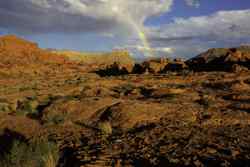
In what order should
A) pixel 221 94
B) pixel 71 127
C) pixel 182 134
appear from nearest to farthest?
pixel 182 134 < pixel 71 127 < pixel 221 94

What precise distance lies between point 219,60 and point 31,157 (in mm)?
31961

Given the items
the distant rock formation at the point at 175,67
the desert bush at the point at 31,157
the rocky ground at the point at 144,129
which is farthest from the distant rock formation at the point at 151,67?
the desert bush at the point at 31,157

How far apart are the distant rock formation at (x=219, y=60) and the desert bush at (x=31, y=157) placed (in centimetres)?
2639

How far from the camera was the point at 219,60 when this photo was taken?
39469 millimetres

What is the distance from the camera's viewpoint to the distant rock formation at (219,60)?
121ft

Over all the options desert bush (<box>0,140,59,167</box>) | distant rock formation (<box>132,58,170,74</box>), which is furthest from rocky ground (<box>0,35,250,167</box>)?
distant rock formation (<box>132,58,170,74</box>)

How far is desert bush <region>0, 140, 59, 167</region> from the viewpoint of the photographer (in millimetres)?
10555

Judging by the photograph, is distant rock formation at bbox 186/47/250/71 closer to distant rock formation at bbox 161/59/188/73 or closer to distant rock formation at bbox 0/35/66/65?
distant rock formation at bbox 161/59/188/73

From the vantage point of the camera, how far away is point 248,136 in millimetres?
11891

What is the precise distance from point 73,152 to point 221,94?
11.7 m

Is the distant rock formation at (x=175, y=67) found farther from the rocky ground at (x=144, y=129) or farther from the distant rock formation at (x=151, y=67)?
the rocky ground at (x=144, y=129)

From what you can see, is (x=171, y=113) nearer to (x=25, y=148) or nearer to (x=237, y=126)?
(x=237, y=126)

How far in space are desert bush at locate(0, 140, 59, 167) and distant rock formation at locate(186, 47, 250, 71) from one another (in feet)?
86.6

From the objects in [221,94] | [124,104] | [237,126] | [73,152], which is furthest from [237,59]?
[73,152]
